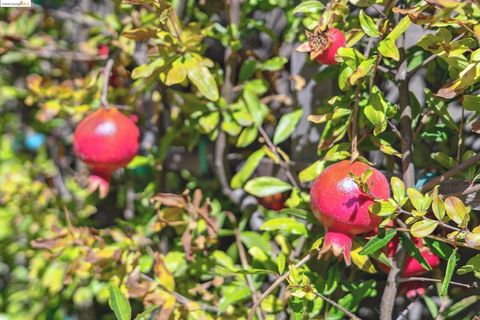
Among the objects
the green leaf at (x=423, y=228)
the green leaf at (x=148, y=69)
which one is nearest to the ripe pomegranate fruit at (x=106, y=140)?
the green leaf at (x=148, y=69)

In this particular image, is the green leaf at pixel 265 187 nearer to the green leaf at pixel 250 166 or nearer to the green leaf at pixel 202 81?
the green leaf at pixel 250 166

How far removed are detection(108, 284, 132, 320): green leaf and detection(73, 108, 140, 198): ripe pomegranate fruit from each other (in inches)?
13.9

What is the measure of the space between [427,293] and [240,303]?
37 cm

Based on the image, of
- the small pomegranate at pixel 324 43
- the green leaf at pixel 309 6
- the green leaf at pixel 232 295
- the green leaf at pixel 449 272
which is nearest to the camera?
the green leaf at pixel 449 272

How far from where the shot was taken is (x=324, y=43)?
33.8 inches

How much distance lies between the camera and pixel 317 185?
0.84m

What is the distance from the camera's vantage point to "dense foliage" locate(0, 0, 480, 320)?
0.84 m

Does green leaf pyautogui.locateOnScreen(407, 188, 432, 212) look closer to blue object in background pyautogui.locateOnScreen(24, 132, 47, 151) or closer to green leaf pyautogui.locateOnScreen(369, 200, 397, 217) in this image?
green leaf pyautogui.locateOnScreen(369, 200, 397, 217)

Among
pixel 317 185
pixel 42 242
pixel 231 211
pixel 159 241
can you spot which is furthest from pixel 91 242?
pixel 317 185

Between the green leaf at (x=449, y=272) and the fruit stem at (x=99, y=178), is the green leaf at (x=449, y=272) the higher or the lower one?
the higher one

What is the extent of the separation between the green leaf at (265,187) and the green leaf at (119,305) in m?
0.35

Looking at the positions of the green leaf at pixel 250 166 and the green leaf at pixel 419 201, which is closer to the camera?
the green leaf at pixel 419 201

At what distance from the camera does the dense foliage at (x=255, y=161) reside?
84 cm

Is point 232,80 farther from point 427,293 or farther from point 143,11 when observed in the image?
point 427,293
